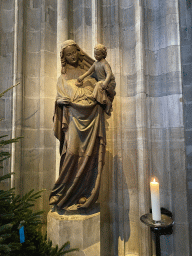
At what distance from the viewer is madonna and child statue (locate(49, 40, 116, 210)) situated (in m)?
1.88

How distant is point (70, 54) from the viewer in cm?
212

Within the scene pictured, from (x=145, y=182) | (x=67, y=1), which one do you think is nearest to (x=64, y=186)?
(x=145, y=182)

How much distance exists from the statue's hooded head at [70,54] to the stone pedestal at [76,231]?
4.90ft

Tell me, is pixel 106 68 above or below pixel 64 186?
above

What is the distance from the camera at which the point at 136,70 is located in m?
2.59

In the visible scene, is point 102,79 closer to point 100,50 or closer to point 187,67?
point 100,50

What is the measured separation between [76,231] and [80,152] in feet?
2.34

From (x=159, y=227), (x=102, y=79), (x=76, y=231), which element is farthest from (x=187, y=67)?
(x=76, y=231)

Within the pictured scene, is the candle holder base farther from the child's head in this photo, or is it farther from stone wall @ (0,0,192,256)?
the child's head

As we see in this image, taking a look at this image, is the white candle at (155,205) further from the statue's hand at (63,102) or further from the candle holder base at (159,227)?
the statue's hand at (63,102)

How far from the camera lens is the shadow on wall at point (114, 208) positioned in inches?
98.0

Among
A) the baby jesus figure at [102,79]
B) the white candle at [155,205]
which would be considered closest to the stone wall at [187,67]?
the baby jesus figure at [102,79]

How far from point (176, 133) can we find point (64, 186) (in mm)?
1424

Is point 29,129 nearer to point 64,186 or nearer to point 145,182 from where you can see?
point 64,186
